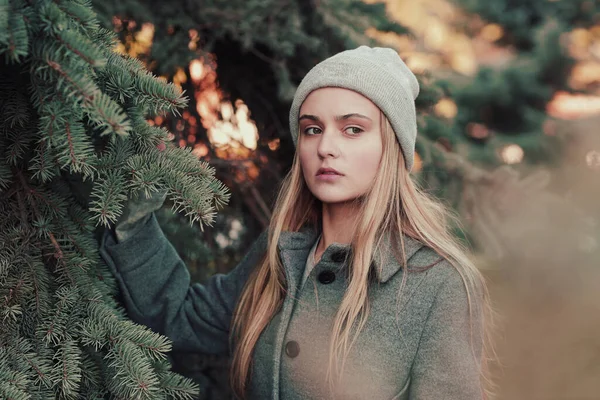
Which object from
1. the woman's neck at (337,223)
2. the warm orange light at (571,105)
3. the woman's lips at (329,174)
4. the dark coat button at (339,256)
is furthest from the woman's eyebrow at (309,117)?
the warm orange light at (571,105)

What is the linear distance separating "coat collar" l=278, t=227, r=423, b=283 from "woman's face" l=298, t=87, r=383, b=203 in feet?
0.46

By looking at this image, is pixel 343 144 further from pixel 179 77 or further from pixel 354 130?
pixel 179 77

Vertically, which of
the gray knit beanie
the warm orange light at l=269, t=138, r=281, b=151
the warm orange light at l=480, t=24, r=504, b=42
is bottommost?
the warm orange light at l=269, t=138, r=281, b=151

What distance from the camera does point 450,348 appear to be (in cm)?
149

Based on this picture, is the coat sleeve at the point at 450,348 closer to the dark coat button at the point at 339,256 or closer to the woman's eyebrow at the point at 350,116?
the dark coat button at the point at 339,256

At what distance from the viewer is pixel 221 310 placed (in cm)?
194

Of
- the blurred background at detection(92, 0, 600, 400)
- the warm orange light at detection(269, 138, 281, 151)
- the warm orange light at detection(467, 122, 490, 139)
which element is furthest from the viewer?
the warm orange light at detection(467, 122, 490, 139)

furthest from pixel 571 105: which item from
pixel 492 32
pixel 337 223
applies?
pixel 337 223

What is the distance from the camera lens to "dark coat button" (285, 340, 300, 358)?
1.66 m

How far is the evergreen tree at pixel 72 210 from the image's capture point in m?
1.10

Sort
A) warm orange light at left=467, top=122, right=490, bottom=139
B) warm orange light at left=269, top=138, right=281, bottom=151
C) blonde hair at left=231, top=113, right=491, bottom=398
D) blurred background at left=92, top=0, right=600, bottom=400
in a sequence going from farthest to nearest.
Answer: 1. warm orange light at left=467, top=122, right=490, bottom=139
2. warm orange light at left=269, top=138, right=281, bottom=151
3. blurred background at left=92, top=0, right=600, bottom=400
4. blonde hair at left=231, top=113, right=491, bottom=398

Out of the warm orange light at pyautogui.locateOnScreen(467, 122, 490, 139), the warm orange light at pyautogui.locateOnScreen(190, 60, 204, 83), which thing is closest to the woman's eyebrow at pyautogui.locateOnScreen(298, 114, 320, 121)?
the warm orange light at pyautogui.locateOnScreen(190, 60, 204, 83)

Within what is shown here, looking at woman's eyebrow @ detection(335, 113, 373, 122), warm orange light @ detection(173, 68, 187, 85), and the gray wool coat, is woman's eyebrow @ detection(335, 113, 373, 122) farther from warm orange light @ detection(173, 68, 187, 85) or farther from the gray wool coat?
warm orange light @ detection(173, 68, 187, 85)

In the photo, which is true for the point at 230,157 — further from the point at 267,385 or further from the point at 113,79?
the point at 113,79
